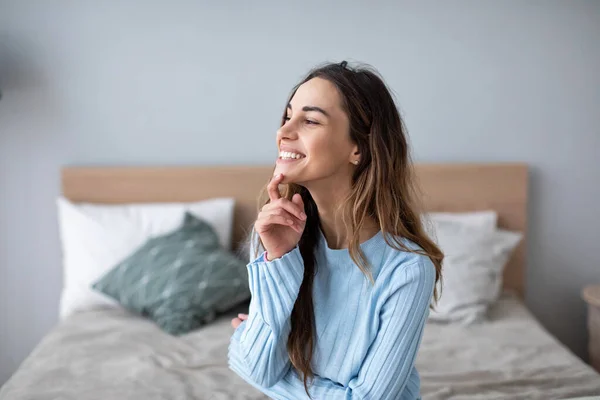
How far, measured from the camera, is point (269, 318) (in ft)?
4.81

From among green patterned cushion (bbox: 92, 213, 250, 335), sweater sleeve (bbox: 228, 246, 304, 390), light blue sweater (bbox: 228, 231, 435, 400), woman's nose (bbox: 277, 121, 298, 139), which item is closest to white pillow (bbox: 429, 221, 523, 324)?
green patterned cushion (bbox: 92, 213, 250, 335)

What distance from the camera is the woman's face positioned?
1.43 m

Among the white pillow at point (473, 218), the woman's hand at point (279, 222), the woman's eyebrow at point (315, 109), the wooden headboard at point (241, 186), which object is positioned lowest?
the white pillow at point (473, 218)

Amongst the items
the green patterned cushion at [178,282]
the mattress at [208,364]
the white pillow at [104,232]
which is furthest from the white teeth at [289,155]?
the white pillow at [104,232]

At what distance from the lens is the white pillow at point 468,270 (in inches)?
101

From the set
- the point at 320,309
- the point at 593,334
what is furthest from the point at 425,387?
the point at 593,334

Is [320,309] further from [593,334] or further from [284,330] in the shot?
[593,334]

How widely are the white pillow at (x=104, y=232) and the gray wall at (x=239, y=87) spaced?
227 millimetres

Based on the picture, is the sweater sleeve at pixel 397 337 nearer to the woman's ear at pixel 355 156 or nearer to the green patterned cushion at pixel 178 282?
the woman's ear at pixel 355 156

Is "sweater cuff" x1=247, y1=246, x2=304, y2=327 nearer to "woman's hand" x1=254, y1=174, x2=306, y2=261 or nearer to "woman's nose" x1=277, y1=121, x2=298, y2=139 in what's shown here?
"woman's hand" x1=254, y1=174, x2=306, y2=261

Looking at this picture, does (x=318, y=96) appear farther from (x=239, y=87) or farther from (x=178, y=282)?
(x=239, y=87)

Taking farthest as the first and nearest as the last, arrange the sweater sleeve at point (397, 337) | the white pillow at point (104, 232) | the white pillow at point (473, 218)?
the white pillow at point (473, 218), the white pillow at point (104, 232), the sweater sleeve at point (397, 337)

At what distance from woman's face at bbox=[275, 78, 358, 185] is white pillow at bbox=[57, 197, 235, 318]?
56.7 inches

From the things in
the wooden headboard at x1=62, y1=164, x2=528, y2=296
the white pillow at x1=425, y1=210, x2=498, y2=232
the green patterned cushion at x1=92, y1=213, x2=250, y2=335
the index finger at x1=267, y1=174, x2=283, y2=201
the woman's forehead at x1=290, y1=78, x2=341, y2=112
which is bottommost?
the green patterned cushion at x1=92, y1=213, x2=250, y2=335
